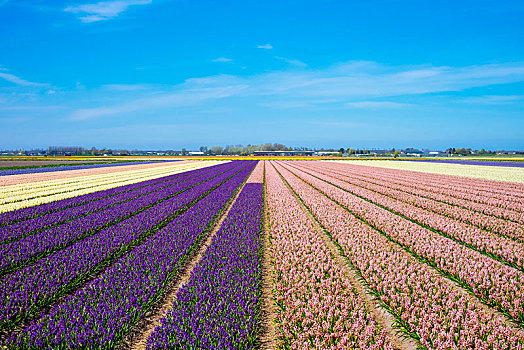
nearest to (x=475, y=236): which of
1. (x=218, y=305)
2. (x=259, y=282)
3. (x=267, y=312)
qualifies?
(x=259, y=282)

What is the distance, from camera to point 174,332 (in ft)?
15.5

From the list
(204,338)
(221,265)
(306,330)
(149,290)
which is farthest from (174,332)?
(221,265)

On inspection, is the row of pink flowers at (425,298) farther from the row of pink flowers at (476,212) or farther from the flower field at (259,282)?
the row of pink flowers at (476,212)

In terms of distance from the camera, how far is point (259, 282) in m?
6.78

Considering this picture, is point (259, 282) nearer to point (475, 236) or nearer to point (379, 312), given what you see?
point (379, 312)

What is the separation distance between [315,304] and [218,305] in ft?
6.20

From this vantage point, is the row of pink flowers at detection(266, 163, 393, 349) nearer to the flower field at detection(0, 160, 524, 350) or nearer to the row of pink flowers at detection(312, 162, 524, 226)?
the flower field at detection(0, 160, 524, 350)

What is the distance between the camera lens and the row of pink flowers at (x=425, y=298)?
4621mm

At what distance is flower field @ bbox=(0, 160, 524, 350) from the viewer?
4.74m

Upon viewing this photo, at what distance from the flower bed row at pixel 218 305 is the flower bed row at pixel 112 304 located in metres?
0.69

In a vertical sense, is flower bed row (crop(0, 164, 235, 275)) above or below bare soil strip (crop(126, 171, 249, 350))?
above

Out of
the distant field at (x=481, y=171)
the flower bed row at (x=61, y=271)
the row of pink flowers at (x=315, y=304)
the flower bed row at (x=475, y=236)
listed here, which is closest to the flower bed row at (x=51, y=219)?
the flower bed row at (x=61, y=271)

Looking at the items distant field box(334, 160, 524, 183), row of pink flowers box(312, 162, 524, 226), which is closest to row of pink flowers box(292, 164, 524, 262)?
row of pink flowers box(312, 162, 524, 226)

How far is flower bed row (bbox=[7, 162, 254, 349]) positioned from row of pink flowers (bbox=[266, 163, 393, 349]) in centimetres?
273
